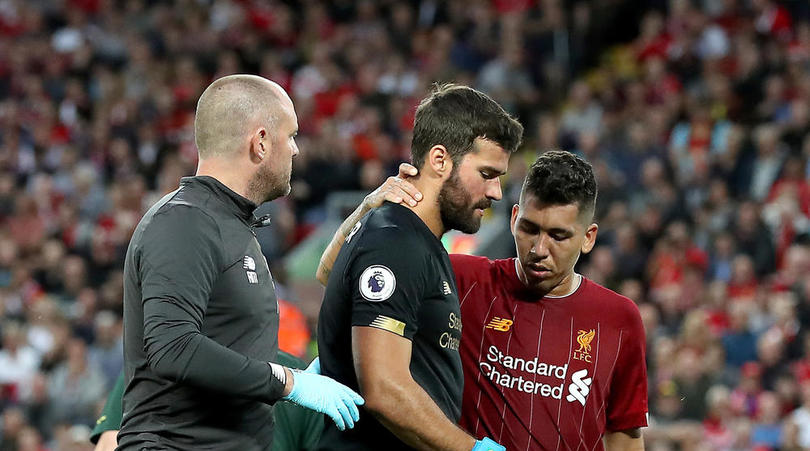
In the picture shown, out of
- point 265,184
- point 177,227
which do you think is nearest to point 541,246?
point 265,184

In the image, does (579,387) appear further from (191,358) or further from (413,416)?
(191,358)

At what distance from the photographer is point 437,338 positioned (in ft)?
12.0

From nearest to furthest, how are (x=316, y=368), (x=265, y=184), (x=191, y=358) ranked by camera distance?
(x=191, y=358)
(x=265, y=184)
(x=316, y=368)

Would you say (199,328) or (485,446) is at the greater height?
(485,446)

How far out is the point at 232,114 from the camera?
11.8ft

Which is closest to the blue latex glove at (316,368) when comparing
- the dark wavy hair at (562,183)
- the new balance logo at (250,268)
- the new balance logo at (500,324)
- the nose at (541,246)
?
Result: the new balance logo at (250,268)

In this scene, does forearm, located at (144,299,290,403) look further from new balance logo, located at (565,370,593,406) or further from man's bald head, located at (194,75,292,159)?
new balance logo, located at (565,370,593,406)

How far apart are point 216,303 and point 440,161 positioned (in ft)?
2.89

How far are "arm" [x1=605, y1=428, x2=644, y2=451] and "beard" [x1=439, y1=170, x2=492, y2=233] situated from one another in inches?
44.7

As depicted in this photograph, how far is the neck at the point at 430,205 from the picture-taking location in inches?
149

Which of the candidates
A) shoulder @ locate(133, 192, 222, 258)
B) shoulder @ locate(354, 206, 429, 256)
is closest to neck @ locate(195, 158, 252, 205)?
shoulder @ locate(133, 192, 222, 258)

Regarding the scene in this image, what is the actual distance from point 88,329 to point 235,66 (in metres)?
4.91

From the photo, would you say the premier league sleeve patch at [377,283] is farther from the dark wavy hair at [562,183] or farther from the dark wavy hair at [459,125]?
the dark wavy hair at [562,183]

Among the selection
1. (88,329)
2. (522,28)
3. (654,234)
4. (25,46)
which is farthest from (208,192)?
(25,46)
